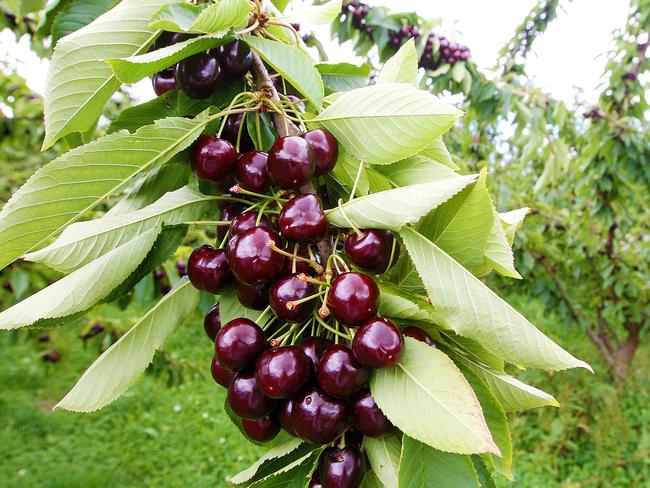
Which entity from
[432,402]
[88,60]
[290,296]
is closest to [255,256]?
[290,296]

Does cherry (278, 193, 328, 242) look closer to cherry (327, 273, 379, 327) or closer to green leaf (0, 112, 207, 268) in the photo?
cherry (327, 273, 379, 327)

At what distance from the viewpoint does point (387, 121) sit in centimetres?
75

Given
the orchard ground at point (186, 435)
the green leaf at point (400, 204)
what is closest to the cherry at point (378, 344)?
the green leaf at point (400, 204)

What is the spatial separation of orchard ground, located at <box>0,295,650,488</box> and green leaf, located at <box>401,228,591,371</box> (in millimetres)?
2626

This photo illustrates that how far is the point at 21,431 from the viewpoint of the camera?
440cm

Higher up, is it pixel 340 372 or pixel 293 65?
pixel 293 65

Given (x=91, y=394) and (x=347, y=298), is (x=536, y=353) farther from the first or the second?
(x=91, y=394)

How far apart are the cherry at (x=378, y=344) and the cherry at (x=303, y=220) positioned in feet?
0.46

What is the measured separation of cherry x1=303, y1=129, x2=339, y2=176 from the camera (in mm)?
772

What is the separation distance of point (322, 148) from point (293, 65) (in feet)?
0.40

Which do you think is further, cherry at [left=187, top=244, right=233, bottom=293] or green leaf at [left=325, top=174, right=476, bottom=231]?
cherry at [left=187, top=244, right=233, bottom=293]

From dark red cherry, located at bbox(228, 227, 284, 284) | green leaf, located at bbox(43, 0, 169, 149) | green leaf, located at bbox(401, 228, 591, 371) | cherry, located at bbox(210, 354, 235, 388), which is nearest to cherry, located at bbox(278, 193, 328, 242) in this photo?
dark red cherry, located at bbox(228, 227, 284, 284)

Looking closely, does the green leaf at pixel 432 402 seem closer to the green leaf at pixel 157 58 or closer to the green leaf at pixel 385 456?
the green leaf at pixel 385 456

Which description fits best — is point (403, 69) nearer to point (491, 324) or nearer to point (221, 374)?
point (491, 324)
